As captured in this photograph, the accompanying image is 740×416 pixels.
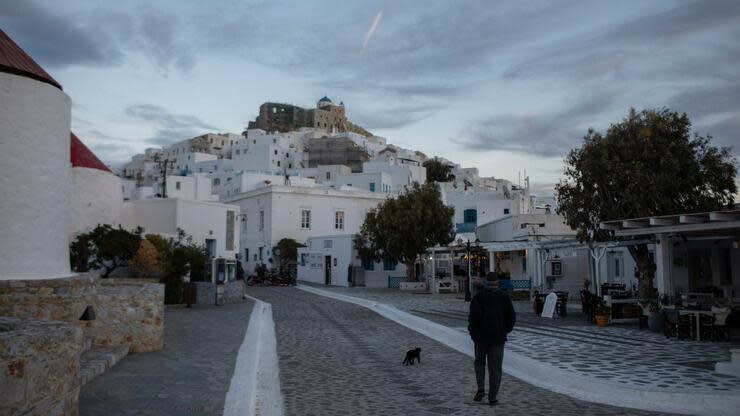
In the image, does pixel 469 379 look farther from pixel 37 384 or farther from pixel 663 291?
pixel 663 291

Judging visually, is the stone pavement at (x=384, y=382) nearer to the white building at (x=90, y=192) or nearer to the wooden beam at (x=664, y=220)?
the wooden beam at (x=664, y=220)

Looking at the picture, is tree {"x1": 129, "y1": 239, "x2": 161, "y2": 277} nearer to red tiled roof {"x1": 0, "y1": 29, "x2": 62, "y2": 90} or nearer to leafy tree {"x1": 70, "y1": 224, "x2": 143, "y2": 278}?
leafy tree {"x1": 70, "y1": 224, "x2": 143, "y2": 278}

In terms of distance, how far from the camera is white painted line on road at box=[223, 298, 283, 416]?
7.40 meters

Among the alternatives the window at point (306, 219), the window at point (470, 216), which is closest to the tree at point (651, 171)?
the window at point (306, 219)

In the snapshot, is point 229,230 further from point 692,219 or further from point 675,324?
point 692,219

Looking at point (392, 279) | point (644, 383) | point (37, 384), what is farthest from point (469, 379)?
point (392, 279)

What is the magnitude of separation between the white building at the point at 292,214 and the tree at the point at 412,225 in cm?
1473

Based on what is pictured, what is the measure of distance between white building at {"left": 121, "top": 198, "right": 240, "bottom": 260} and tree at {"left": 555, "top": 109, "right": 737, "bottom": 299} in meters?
18.3

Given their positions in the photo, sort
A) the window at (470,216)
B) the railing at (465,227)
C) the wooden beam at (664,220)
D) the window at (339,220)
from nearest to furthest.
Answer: the wooden beam at (664,220)
the railing at (465,227)
the window at (339,220)
the window at (470,216)

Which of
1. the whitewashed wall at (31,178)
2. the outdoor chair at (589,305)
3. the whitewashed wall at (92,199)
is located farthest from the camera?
the whitewashed wall at (92,199)

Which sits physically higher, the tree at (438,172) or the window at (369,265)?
the tree at (438,172)

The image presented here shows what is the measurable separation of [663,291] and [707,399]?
808cm

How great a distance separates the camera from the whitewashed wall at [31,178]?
1024 cm

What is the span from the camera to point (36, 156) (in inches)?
420
